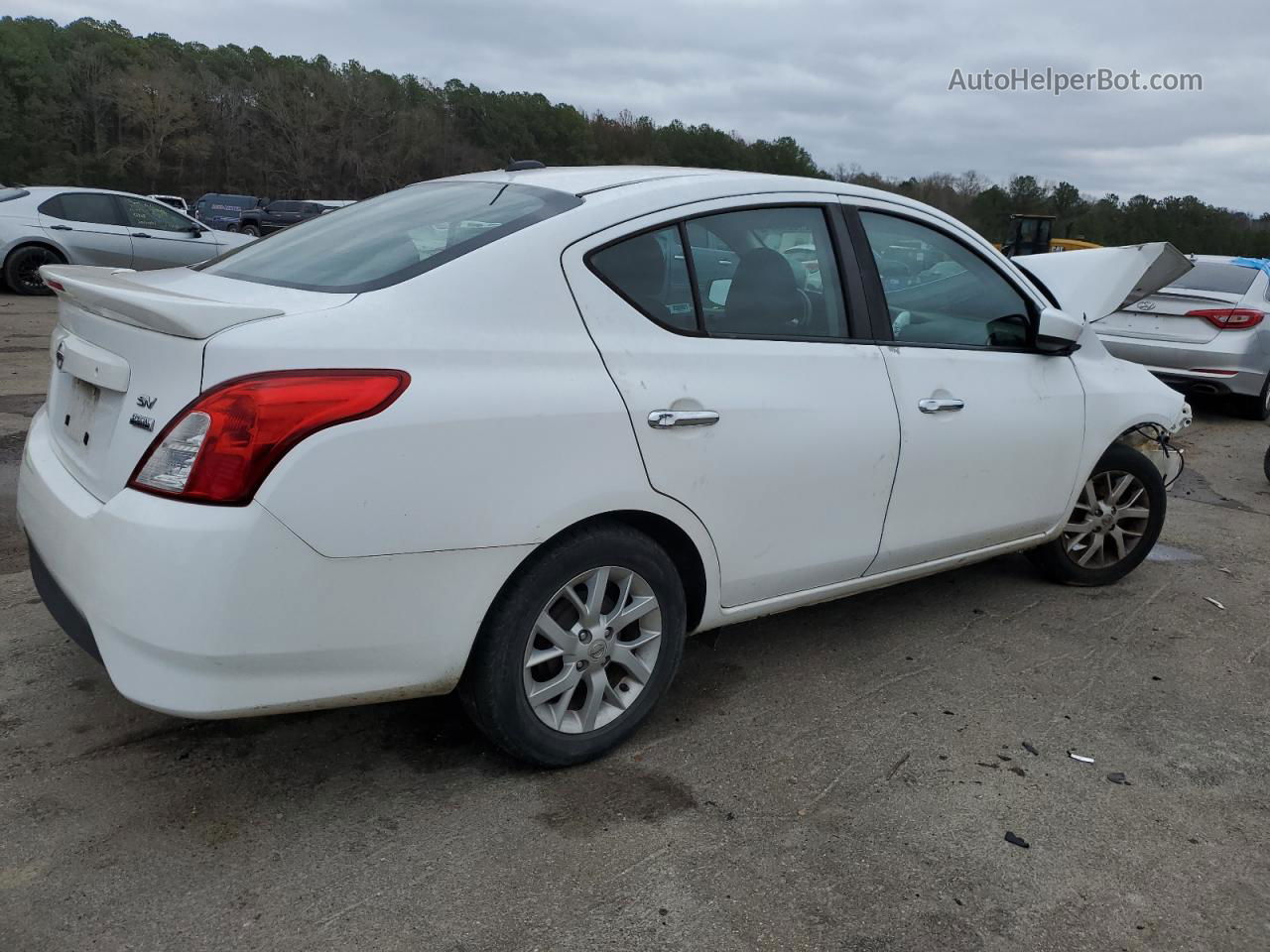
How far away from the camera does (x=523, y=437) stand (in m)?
2.43

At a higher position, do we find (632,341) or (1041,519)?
(632,341)

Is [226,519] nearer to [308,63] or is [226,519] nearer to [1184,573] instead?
[1184,573]

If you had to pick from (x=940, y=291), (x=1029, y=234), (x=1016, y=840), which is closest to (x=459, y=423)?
(x=1016, y=840)

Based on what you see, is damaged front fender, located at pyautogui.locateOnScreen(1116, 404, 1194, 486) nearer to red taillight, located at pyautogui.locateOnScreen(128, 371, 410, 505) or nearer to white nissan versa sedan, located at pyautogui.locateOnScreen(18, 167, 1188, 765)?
white nissan versa sedan, located at pyautogui.locateOnScreen(18, 167, 1188, 765)

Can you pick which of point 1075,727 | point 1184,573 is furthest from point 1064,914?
point 1184,573

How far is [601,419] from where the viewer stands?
257cm

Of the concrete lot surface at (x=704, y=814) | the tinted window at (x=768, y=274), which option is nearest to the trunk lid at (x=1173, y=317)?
the concrete lot surface at (x=704, y=814)

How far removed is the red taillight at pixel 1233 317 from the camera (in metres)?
9.09

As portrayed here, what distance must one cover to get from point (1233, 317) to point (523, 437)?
8922 millimetres

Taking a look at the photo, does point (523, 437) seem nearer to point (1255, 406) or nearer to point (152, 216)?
point (1255, 406)

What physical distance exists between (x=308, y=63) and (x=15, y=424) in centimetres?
10362

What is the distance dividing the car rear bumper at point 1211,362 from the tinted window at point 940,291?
240 inches

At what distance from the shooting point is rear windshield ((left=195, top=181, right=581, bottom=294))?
2605 mm

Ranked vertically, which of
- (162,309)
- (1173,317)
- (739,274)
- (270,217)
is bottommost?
(270,217)
